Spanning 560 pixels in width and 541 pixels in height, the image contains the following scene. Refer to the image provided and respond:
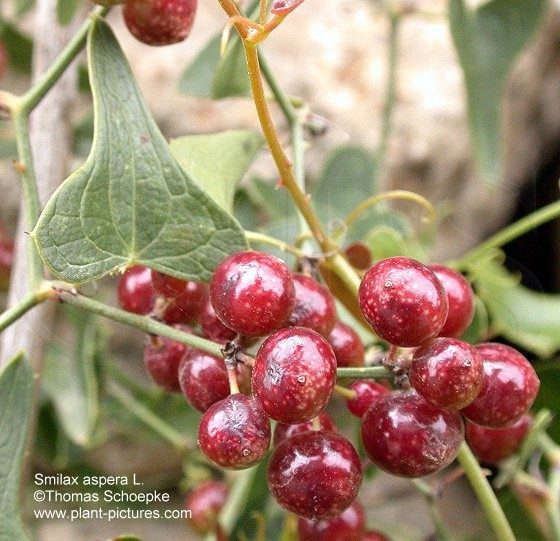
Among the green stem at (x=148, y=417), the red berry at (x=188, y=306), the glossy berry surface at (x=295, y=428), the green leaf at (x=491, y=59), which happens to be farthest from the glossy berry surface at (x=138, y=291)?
the green leaf at (x=491, y=59)

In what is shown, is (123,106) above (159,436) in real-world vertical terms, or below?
above

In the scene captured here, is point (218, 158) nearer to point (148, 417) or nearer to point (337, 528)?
point (337, 528)

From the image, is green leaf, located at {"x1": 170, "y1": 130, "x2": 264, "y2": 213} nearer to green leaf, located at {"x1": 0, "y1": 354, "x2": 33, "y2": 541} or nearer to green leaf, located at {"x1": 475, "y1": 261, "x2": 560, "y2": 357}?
green leaf, located at {"x1": 0, "y1": 354, "x2": 33, "y2": 541}

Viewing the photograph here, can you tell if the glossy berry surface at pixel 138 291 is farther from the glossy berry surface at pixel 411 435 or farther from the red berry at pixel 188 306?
the glossy berry surface at pixel 411 435

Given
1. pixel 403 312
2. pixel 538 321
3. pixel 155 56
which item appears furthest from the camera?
pixel 155 56

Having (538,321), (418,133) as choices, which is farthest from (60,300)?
(418,133)

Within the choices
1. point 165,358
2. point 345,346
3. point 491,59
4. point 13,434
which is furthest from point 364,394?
point 491,59

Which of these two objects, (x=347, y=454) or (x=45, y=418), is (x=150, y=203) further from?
(x=45, y=418)
